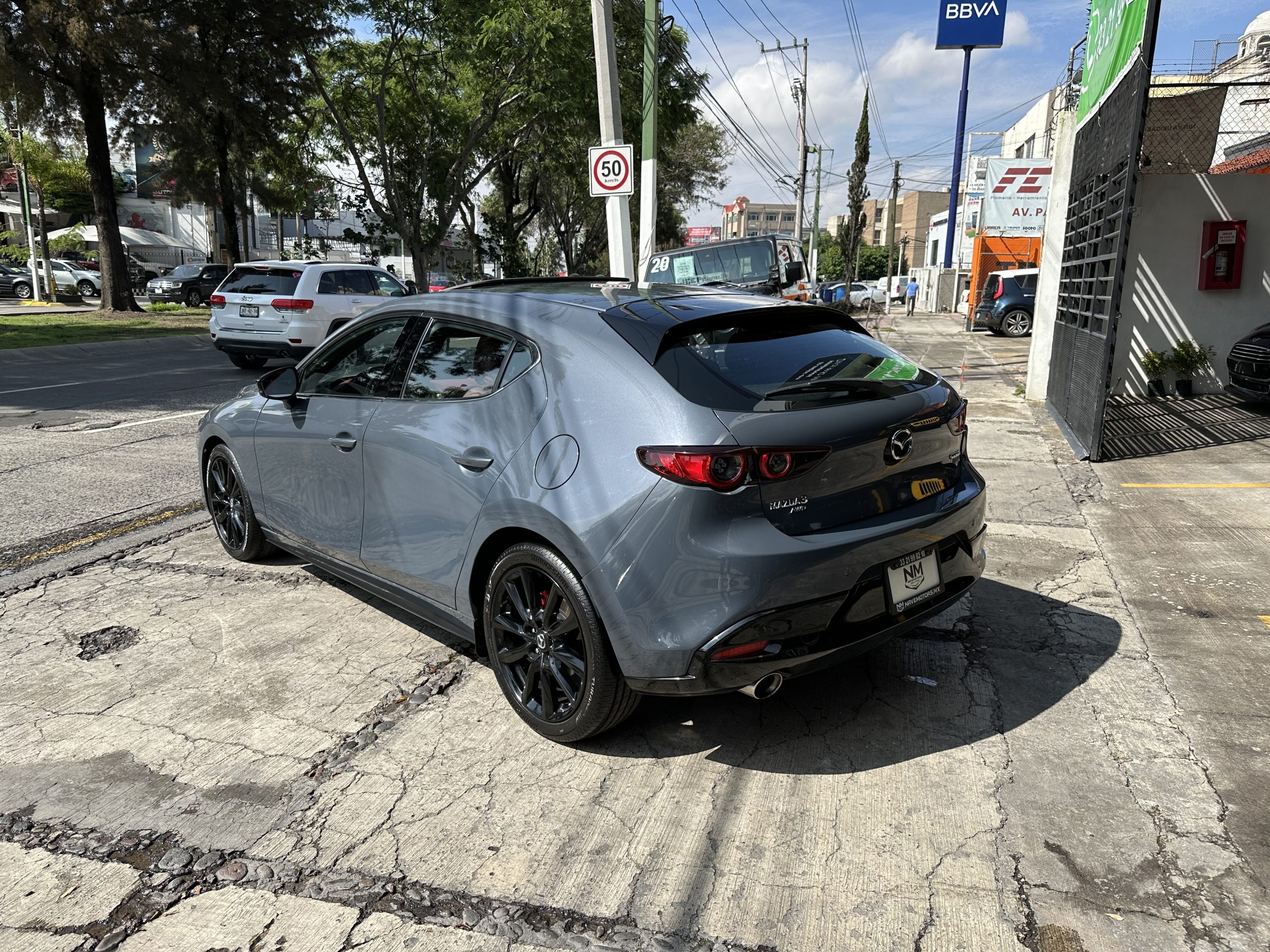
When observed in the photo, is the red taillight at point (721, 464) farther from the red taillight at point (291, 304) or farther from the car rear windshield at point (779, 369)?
the red taillight at point (291, 304)

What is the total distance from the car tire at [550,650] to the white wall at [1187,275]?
974 centimetres

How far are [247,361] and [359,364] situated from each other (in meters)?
12.1

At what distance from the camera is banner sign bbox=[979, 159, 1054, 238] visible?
92.3 feet

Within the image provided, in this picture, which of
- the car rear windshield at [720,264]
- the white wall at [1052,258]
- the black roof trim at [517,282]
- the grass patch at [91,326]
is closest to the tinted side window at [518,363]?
the black roof trim at [517,282]

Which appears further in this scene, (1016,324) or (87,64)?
(1016,324)

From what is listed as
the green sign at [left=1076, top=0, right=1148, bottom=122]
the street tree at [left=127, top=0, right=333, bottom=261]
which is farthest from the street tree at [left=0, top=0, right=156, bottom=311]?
the green sign at [left=1076, top=0, right=1148, bottom=122]

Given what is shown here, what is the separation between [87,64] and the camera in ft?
77.9

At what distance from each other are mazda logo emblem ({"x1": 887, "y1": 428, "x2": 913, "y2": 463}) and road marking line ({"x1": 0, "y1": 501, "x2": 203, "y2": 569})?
16.2 ft

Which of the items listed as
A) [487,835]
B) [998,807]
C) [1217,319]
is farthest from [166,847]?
[1217,319]

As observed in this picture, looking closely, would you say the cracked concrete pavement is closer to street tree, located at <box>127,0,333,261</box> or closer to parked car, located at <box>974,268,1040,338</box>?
parked car, located at <box>974,268,1040,338</box>

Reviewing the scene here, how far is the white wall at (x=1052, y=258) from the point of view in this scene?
11.6 meters

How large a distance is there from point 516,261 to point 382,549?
34.4 meters

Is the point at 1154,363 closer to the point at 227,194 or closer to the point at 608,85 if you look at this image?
the point at 608,85

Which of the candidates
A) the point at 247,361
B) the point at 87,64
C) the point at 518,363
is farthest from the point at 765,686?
the point at 87,64
